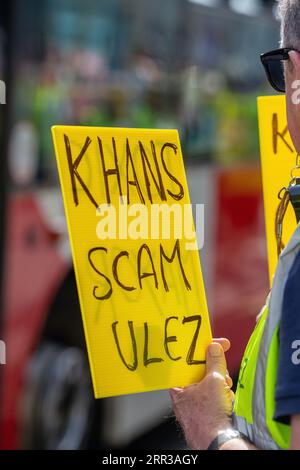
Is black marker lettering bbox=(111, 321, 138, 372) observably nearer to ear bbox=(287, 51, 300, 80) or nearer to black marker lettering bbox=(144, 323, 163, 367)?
black marker lettering bbox=(144, 323, 163, 367)

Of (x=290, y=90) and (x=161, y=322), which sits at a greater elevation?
(x=290, y=90)

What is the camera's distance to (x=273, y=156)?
6.56 ft

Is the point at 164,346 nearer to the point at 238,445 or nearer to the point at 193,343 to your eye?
the point at 193,343

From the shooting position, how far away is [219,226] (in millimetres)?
5684

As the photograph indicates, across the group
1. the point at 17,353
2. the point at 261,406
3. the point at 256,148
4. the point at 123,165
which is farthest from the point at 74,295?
the point at 261,406

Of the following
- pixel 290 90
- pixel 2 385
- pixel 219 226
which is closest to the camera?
pixel 290 90

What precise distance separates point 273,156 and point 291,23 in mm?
509

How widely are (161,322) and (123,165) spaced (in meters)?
0.29

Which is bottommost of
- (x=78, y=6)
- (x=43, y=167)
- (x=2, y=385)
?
(x=2, y=385)

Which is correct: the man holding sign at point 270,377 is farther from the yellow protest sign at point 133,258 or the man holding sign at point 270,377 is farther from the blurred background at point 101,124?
the blurred background at point 101,124

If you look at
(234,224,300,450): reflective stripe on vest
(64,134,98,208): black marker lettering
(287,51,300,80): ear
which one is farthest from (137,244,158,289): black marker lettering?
(287,51,300,80): ear

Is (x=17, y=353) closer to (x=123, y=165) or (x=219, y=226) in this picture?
(x=219, y=226)

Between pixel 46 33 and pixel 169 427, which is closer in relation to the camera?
pixel 46 33

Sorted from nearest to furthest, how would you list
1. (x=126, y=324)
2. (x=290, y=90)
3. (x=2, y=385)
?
(x=290, y=90) → (x=126, y=324) → (x=2, y=385)
